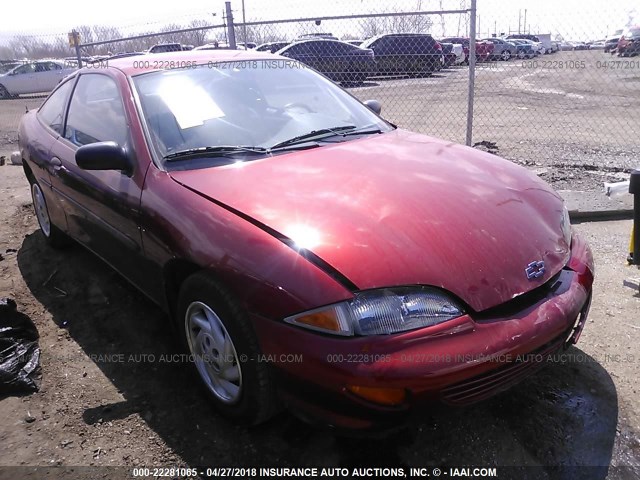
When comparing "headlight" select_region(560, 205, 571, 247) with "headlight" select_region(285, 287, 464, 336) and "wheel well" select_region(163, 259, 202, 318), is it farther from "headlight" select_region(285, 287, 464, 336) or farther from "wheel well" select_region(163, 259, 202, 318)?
"wheel well" select_region(163, 259, 202, 318)

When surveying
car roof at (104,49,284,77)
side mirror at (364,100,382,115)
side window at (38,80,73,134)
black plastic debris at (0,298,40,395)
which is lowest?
black plastic debris at (0,298,40,395)

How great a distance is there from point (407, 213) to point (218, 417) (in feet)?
4.18

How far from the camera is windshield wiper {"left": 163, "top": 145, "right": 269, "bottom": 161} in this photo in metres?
2.62

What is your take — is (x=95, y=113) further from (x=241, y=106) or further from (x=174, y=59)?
(x=241, y=106)

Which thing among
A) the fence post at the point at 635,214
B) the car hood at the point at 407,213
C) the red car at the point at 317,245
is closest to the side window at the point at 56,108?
the red car at the point at 317,245

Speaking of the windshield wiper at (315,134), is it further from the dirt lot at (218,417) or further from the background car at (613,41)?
the background car at (613,41)

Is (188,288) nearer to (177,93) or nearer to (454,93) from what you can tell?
(177,93)

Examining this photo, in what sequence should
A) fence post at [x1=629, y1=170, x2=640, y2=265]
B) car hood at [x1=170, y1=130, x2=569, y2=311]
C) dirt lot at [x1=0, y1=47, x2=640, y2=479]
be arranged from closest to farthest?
car hood at [x1=170, y1=130, x2=569, y2=311] < dirt lot at [x1=0, y1=47, x2=640, y2=479] < fence post at [x1=629, y1=170, x2=640, y2=265]

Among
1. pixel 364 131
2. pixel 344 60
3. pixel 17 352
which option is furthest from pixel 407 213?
pixel 344 60

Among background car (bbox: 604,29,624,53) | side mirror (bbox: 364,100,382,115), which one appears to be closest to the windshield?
side mirror (bbox: 364,100,382,115)

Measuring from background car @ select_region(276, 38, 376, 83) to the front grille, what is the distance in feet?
43.0

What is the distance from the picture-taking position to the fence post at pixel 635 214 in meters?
3.12

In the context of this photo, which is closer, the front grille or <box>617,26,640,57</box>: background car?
the front grille

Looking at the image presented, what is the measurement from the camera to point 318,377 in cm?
181
